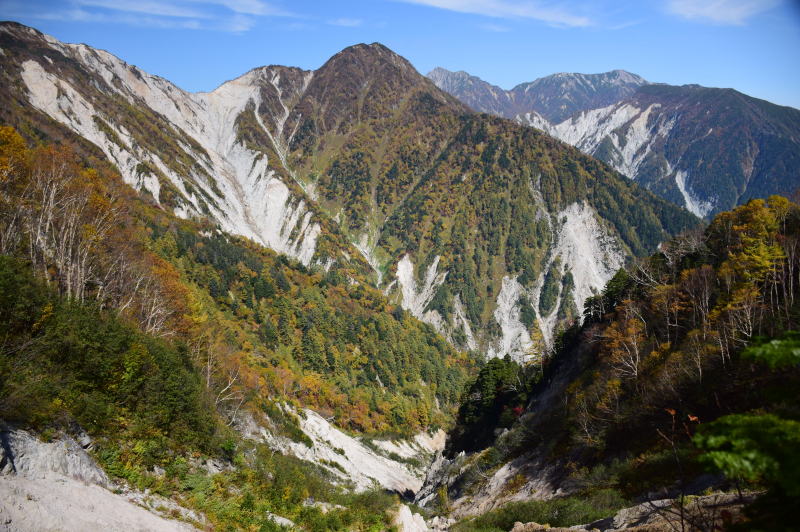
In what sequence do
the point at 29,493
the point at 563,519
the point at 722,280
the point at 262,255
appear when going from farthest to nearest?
the point at 262,255 → the point at 722,280 → the point at 563,519 → the point at 29,493

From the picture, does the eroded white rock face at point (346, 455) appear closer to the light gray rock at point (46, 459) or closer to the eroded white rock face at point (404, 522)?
the eroded white rock face at point (404, 522)

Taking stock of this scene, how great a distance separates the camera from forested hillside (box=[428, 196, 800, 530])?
6.18 metres

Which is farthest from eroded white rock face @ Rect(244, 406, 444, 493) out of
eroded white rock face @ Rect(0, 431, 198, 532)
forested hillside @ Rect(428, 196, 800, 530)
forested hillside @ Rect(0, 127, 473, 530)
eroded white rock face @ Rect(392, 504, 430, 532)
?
eroded white rock face @ Rect(0, 431, 198, 532)

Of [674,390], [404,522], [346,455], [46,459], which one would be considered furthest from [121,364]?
[346,455]

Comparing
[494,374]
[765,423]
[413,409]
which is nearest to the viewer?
[765,423]

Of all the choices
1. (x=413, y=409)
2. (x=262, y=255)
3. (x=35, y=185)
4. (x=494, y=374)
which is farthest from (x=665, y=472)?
(x=262, y=255)

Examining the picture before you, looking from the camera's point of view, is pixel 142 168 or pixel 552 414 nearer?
pixel 552 414

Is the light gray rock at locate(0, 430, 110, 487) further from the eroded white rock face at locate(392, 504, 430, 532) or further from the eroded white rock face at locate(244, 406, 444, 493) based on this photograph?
the eroded white rock face at locate(244, 406, 444, 493)

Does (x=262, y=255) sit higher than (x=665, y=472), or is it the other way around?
(x=262, y=255)

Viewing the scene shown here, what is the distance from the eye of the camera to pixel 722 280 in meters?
46.9

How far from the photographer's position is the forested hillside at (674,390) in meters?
6.18

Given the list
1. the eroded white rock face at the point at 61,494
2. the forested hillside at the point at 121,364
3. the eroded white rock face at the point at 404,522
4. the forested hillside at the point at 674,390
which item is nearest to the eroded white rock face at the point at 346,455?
the forested hillside at the point at 121,364

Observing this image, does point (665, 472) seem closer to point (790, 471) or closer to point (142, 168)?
point (790, 471)

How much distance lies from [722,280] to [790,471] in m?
51.2
